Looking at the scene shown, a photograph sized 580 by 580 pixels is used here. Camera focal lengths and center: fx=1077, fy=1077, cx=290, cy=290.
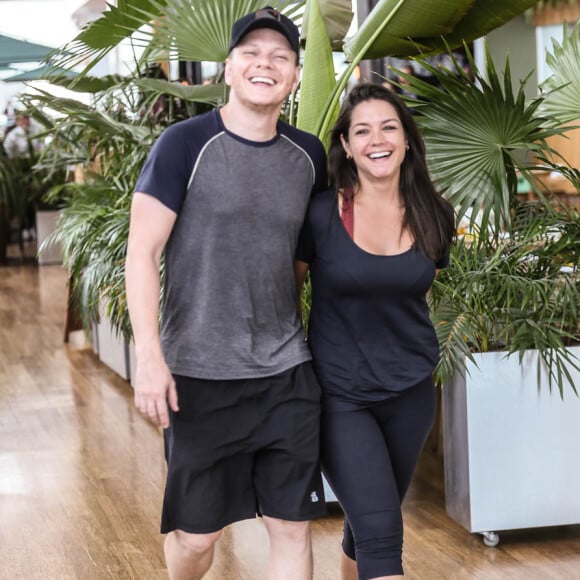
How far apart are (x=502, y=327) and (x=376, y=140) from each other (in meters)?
1.26

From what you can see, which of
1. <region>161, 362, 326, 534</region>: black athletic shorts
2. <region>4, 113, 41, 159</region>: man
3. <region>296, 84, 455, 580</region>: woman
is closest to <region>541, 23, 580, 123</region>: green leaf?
<region>296, 84, 455, 580</region>: woman

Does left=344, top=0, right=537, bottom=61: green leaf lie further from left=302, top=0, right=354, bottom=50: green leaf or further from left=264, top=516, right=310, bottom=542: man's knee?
left=264, top=516, right=310, bottom=542: man's knee

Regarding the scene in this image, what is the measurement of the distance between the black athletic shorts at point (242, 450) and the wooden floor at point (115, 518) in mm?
909

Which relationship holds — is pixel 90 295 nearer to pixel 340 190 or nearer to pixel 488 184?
pixel 488 184

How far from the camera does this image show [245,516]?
2.54 meters

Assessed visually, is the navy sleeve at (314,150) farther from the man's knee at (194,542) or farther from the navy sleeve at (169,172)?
the man's knee at (194,542)

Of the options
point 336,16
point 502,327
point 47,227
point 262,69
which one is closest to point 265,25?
point 262,69

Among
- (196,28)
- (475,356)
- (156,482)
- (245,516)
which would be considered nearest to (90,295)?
(156,482)

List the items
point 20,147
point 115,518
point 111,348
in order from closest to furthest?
point 115,518 < point 111,348 < point 20,147

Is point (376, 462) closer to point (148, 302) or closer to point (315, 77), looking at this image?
point (148, 302)

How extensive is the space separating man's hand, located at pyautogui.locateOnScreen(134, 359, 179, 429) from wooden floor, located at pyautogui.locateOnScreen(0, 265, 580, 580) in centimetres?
129

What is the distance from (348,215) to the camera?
97.0 inches

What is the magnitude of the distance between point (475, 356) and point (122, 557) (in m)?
1.32

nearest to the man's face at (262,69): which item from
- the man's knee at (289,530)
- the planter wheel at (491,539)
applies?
the man's knee at (289,530)
